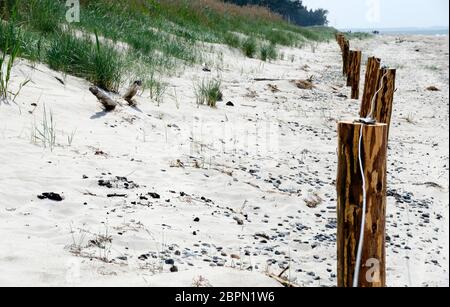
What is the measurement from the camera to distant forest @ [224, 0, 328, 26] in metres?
56.2

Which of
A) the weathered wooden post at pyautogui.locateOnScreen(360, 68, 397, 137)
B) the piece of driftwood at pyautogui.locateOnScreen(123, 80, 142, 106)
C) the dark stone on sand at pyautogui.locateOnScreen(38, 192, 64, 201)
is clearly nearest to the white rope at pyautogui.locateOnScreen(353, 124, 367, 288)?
the dark stone on sand at pyautogui.locateOnScreen(38, 192, 64, 201)

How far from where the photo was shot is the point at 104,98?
17.9 feet

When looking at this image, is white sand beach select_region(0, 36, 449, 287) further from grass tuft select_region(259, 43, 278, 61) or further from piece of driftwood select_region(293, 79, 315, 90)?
grass tuft select_region(259, 43, 278, 61)

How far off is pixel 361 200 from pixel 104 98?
3.89 m

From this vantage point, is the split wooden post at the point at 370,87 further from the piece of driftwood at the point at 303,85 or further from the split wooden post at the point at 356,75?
the piece of driftwood at the point at 303,85

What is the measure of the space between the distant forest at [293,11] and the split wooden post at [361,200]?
119ft

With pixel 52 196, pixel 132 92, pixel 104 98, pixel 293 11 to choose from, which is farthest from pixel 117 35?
pixel 293 11

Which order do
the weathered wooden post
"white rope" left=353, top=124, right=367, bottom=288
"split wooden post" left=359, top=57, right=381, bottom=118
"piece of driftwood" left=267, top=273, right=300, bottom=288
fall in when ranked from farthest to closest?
"split wooden post" left=359, top=57, right=381, bottom=118 → the weathered wooden post → "piece of driftwood" left=267, top=273, right=300, bottom=288 → "white rope" left=353, top=124, right=367, bottom=288

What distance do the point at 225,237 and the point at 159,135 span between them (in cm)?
233

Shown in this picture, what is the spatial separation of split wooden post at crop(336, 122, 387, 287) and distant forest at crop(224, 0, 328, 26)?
36252 mm

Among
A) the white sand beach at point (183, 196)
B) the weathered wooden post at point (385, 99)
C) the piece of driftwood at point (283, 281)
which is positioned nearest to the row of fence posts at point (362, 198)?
the piece of driftwood at point (283, 281)

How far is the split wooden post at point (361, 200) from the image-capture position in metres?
2.14

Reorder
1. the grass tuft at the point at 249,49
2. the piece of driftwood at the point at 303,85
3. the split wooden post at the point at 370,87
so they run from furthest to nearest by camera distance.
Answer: the grass tuft at the point at 249,49 → the piece of driftwood at the point at 303,85 → the split wooden post at the point at 370,87

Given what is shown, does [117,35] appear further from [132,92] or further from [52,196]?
[52,196]
